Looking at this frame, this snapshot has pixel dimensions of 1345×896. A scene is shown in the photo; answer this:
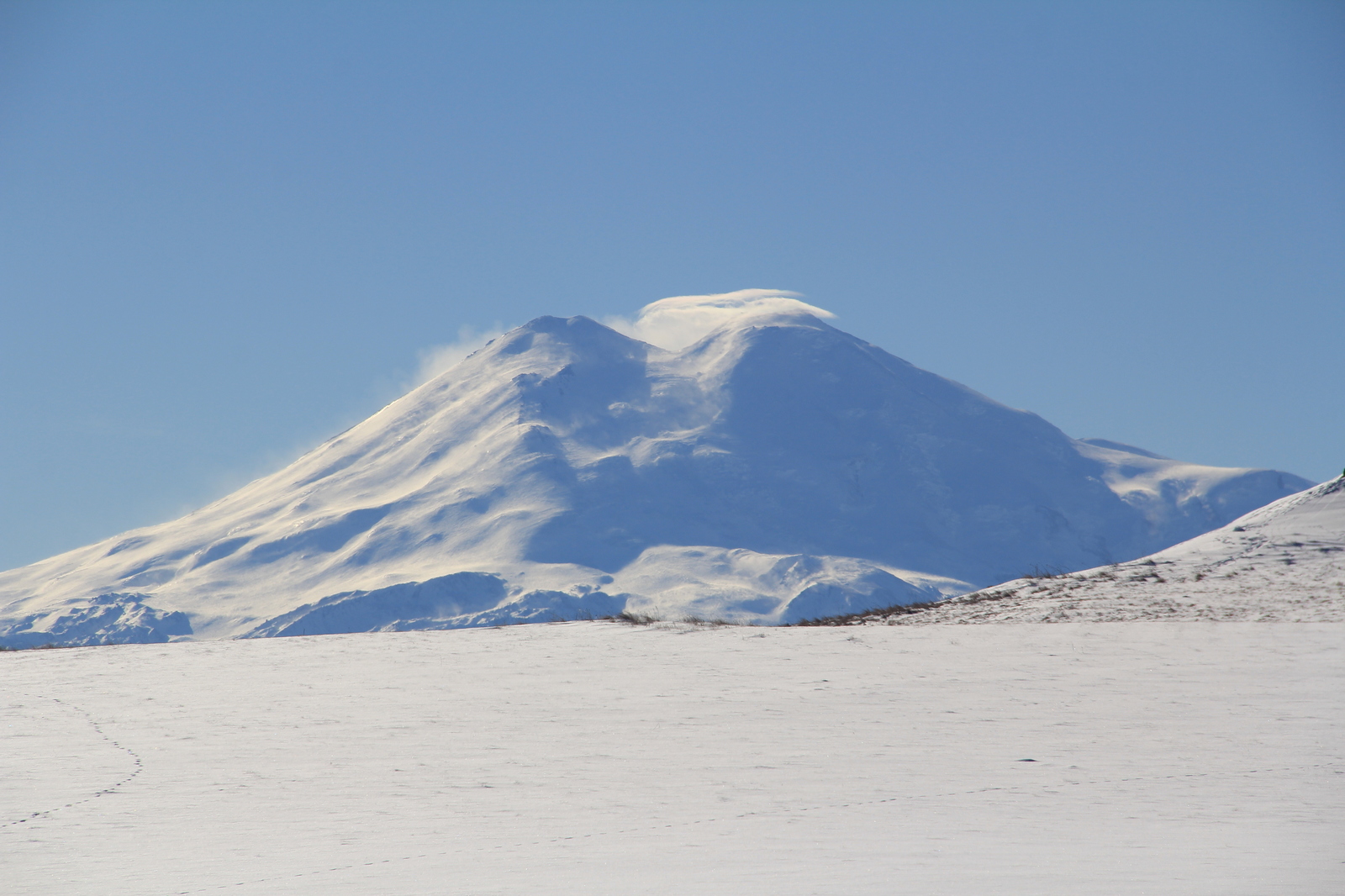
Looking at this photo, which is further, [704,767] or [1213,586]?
[1213,586]

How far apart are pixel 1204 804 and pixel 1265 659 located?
292 inches

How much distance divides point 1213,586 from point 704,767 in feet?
49.8

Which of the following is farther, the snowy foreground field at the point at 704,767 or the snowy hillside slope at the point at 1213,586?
the snowy hillside slope at the point at 1213,586

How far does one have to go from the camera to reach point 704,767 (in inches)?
542

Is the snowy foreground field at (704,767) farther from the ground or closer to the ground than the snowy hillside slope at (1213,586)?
closer to the ground

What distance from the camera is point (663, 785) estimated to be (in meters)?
13.1

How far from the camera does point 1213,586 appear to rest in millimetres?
24312

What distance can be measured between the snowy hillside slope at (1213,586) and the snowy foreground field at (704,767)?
1.60 meters

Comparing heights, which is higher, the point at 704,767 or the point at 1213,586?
the point at 1213,586

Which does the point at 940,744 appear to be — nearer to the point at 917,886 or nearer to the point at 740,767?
the point at 740,767

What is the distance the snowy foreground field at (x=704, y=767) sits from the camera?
33.2 ft

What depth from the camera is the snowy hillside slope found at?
22.5m

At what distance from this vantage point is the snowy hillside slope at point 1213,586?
2253 centimetres

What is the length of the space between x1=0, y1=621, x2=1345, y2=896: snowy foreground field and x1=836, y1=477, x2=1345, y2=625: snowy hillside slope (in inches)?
63.0
